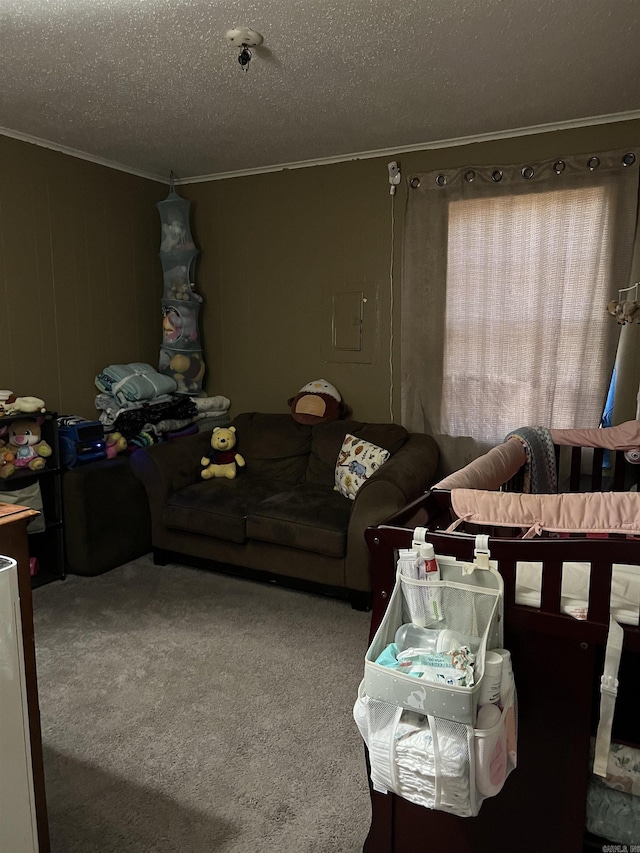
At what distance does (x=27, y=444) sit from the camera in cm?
334

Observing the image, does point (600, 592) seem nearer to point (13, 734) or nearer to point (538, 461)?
point (13, 734)

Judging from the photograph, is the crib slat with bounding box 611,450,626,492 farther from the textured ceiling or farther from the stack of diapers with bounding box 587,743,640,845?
the stack of diapers with bounding box 587,743,640,845

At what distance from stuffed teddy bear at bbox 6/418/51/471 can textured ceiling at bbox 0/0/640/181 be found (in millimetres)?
1571

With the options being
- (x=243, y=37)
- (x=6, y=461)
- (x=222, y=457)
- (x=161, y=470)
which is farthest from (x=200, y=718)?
(x=243, y=37)

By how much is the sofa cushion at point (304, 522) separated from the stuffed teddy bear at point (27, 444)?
116cm

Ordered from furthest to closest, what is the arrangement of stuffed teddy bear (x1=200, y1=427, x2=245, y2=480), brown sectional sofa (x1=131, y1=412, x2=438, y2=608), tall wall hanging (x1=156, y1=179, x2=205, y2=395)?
1. tall wall hanging (x1=156, y1=179, x2=205, y2=395)
2. stuffed teddy bear (x1=200, y1=427, x2=245, y2=480)
3. brown sectional sofa (x1=131, y1=412, x2=438, y2=608)

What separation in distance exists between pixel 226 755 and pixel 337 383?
8.34 ft

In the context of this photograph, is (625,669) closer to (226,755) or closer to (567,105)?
(226,755)

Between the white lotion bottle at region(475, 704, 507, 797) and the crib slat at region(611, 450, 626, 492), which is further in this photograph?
the crib slat at region(611, 450, 626, 492)

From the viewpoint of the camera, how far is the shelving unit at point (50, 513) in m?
3.44

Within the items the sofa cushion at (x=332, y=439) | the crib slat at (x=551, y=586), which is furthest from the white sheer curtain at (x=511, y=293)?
the crib slat at (x=551, y=586)

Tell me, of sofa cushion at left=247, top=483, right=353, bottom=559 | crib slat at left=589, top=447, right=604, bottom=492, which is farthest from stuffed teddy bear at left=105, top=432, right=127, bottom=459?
crib slat at left=589, top=447, right=604, bottom=492

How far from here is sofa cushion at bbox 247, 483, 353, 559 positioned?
3.18m

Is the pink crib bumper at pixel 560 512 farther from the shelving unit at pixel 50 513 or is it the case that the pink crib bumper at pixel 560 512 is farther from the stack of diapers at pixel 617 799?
the shelving unit at pixel 50 513
